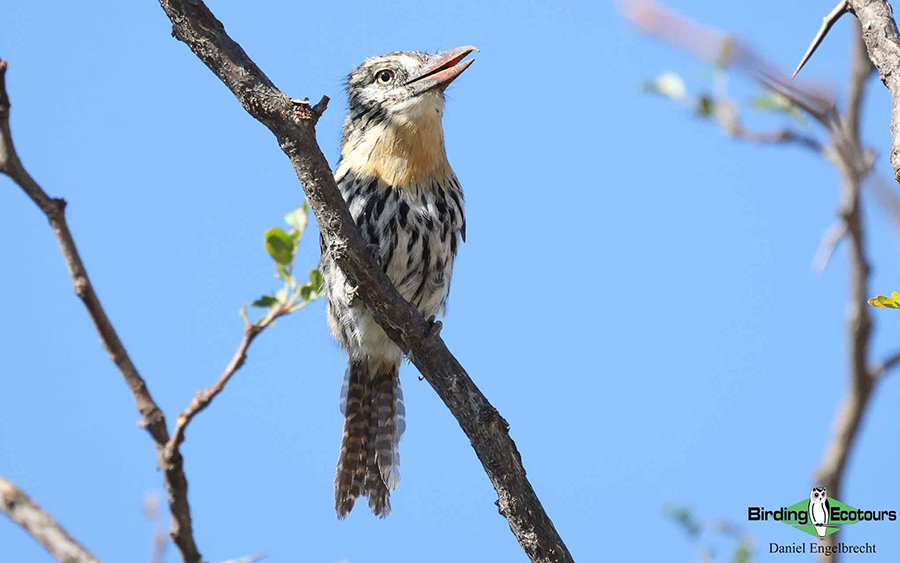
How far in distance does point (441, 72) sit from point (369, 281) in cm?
195

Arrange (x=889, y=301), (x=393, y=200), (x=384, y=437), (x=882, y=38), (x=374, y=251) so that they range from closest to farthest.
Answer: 1. (x=889, y=301)
2. (x=882, y=38)
3. (x=374, y=251)
4. (x=393, y=200)
5. (x=384, y=437)

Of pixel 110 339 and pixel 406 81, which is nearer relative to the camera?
pixel 110 339

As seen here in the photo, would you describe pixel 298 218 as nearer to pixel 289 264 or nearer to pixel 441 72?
pixel 289 264

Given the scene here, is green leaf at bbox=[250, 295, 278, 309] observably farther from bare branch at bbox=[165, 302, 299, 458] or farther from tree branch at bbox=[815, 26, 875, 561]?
tree branch at bbox=[815, 26, 875, 561]

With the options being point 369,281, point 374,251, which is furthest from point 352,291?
point 374,251

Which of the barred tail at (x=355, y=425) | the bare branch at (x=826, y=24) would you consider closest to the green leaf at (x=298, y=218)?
the bare branch at (x=826, y=24)

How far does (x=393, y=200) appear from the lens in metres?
4.86

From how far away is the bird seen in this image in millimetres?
4863

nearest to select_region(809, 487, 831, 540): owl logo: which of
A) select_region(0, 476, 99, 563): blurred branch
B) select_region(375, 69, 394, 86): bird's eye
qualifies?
select_region(0, 476, 99, 563): blurred branch

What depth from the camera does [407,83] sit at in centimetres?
512

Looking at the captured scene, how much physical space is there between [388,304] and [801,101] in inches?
64.4

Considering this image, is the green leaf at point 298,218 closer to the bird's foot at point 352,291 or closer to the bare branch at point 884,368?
the bird's foot at point 352,291

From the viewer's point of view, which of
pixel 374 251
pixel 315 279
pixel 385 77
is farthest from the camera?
pixel 385 77

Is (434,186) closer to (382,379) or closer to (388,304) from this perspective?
(382,379)
